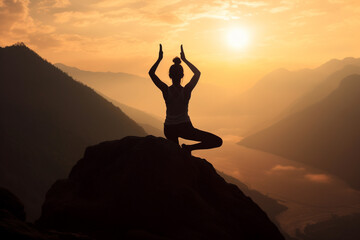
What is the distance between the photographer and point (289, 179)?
19150 centimetres

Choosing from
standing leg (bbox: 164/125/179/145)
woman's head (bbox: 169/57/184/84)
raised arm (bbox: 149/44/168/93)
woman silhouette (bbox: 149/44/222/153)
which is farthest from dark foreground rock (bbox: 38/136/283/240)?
woman's head (bbox: 169/57/184/84)

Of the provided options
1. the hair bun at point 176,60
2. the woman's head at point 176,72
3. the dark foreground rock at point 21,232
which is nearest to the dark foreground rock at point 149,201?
the woman's head at point 176,72

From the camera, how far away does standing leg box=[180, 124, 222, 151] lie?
984cm

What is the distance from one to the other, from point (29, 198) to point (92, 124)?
37.8 m

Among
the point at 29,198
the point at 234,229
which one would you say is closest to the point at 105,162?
the point at 234,229

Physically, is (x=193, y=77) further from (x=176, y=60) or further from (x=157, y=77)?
(x=157, y=77)

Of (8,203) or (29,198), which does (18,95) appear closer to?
(29,198)

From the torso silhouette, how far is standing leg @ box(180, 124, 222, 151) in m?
0.39

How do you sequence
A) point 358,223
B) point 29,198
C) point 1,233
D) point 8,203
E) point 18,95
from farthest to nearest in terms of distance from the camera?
point 358,223
point 18,95
point 29,198
point 8,203
point 1,233

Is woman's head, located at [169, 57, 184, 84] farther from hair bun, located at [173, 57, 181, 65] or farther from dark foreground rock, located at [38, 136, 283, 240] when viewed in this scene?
dark foreground rock, located at [38, 136, 283, 240]

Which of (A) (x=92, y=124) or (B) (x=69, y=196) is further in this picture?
(A) (x=92, y=124)

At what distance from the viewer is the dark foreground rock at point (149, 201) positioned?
313 inches

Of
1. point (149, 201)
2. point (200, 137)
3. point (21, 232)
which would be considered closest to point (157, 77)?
point (200, 137)

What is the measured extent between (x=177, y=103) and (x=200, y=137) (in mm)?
1330
